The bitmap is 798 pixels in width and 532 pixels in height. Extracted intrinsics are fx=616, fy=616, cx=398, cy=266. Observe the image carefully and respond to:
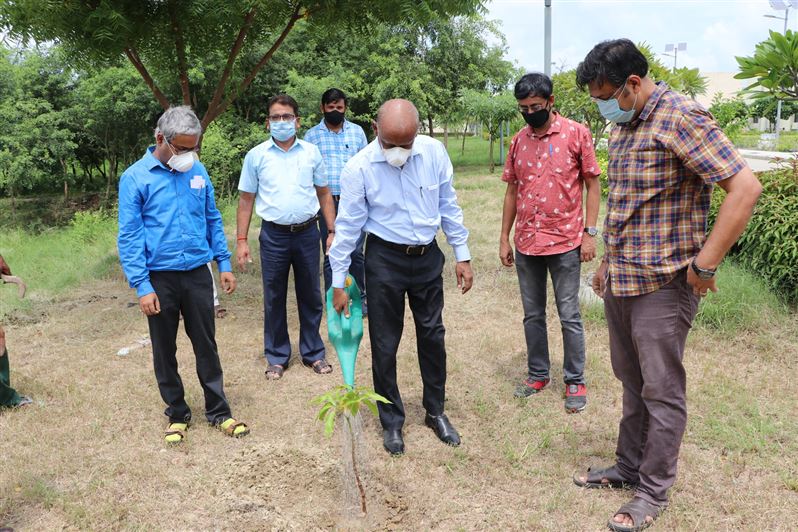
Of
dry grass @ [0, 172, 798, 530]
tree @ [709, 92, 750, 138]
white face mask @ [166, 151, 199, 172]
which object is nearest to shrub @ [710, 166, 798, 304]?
dry grass @ [0, 172, 798, 530]

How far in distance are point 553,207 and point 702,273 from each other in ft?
4.84

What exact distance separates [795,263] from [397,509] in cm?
410

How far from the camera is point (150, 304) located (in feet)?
10.7

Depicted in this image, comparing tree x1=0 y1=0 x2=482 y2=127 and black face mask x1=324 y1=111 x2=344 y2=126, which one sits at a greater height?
tree x1=0 y1=0 x2=482 y2=127

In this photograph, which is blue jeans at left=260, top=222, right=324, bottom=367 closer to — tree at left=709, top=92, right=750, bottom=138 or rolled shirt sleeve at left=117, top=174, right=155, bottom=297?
rolled shirt sleeve at left=117, top=174, right=155, bottom=297

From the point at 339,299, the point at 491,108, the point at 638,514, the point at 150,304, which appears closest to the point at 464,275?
the point at 339,299

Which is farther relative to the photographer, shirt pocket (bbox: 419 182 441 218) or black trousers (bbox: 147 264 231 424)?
black trousers (bbox: 147 264 231 424)

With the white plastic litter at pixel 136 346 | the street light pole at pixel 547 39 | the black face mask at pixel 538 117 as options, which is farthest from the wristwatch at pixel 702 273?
the street light pole at pixel 547 39

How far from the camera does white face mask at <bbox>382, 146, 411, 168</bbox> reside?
9.95 feet

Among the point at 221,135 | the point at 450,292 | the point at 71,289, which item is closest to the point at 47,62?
the point at 221,135

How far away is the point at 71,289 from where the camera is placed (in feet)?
24.4

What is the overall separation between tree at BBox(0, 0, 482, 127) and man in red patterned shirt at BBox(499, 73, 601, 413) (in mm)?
2429

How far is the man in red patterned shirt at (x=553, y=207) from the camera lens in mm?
3699

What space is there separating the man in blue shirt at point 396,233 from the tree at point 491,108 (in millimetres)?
16425
